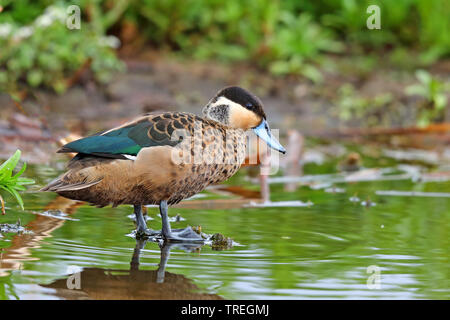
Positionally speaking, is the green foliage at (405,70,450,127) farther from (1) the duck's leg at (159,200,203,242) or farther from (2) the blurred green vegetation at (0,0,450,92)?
(1) the duck's leg at (159,200,203,242)

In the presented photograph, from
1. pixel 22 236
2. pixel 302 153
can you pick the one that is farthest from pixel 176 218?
pixel 302 153

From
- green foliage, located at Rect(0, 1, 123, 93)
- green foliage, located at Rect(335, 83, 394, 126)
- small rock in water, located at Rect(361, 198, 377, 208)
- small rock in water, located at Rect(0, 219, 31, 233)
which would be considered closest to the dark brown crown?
small rock in water, located at Rect(0, 219, 31, 233)

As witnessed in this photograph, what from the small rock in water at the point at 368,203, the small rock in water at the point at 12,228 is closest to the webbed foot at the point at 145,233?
the small rock in water at the point at 12,228

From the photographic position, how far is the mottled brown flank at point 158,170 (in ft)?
15.5

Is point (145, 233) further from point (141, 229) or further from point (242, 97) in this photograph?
point (242, 97)

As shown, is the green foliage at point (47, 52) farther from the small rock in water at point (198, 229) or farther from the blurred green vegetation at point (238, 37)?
the small rock in water at point (198, 229)

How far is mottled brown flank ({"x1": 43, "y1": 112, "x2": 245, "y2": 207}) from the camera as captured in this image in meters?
4.71

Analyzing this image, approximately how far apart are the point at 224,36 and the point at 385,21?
104 inches

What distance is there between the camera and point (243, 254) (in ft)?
15.0

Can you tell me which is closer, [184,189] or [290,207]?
[184,189]

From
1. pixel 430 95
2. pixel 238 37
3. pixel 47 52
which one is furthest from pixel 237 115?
pixel 238 37

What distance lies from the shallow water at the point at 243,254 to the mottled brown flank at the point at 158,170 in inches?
11.6
